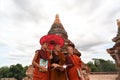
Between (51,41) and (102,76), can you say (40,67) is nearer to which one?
(51,41)

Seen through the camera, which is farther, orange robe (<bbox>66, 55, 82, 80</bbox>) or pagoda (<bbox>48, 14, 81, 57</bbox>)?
pagoda (<bbox>48, 14, 81, 57</bbox>)

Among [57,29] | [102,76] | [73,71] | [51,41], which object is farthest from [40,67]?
[102,76]

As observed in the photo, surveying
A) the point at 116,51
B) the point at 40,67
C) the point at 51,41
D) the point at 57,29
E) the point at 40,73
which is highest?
the point at 57,29

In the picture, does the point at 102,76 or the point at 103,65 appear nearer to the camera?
the point at 102,76

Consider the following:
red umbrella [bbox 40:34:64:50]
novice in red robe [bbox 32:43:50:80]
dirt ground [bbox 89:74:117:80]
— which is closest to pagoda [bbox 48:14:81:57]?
dirt ground [bbox 89:74:117:80]

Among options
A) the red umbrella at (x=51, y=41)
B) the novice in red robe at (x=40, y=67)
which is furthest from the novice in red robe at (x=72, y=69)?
the novice in red robe at (x=40, y=67)

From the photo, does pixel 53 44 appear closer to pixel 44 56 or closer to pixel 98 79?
pixel 44 56

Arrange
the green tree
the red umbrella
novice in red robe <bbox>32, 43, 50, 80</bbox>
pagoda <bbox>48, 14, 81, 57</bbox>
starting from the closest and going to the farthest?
novice in red robe <bbox>32, 43, 50, 80</bbox>, the red umbrella, pagoda <bbox>48, 14, 81, 57</bbox>, the green tree

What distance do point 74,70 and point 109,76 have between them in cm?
1274

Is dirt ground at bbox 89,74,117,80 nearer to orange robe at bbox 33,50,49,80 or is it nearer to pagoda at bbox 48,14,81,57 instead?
pagoda at bbox 48,14,81,57

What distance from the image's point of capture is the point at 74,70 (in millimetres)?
5285

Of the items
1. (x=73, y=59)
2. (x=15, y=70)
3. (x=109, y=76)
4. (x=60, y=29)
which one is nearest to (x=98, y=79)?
(x=109, y=76)

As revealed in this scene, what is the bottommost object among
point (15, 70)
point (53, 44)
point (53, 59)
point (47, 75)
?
point (47, 75)

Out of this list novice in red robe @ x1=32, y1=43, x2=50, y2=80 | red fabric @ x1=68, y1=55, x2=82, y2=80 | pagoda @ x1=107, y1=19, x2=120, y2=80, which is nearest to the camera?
novice in red robe @ x1=32, y1=43, x2=50, y2=80
